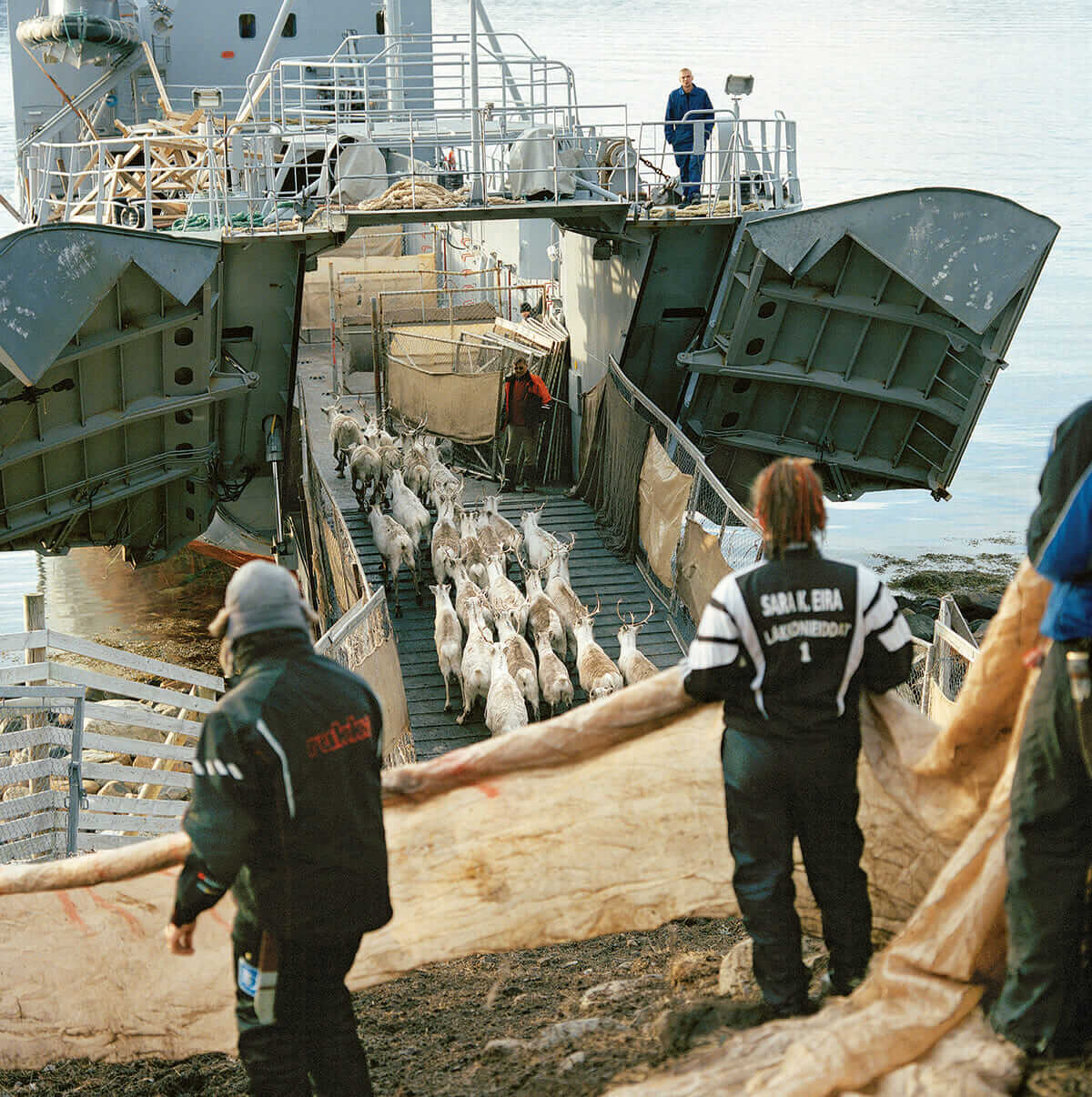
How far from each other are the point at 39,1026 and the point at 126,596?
2359cm

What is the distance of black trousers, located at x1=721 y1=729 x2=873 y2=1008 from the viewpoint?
13.7 ft

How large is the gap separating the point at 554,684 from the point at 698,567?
6.37 ft

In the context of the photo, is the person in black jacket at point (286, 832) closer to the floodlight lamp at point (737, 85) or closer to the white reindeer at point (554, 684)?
the white reindeer at point (554, 684)

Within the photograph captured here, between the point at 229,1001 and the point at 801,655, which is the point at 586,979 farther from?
the point at 801,655

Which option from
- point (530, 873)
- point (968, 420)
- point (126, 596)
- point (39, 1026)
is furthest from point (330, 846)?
point (126, 596)

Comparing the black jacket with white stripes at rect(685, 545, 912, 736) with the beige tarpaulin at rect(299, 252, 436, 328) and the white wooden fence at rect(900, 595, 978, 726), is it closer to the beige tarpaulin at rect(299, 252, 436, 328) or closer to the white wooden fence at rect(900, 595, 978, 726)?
the white wooden fence at rect(900, 595, 978, 726)

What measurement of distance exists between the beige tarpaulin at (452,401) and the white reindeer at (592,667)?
16.1 feet

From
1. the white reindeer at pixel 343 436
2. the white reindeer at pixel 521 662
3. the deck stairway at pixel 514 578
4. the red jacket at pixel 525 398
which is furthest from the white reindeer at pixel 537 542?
the white reindeer at pixel 343 436

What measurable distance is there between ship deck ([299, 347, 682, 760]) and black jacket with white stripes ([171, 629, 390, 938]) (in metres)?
6.48

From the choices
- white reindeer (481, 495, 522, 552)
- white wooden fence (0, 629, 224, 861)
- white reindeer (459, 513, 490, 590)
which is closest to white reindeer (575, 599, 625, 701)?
white reindeer (459, 513, 490, 590)

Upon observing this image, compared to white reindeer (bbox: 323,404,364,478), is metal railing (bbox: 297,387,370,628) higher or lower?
lower

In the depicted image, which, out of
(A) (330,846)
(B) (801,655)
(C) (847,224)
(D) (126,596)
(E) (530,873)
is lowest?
(D) (126,596)

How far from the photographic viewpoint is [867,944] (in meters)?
4.34

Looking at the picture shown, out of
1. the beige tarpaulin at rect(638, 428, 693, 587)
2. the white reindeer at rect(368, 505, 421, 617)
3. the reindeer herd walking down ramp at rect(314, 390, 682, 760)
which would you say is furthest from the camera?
the white reindeer at rect(368, 505, 421, 617)
